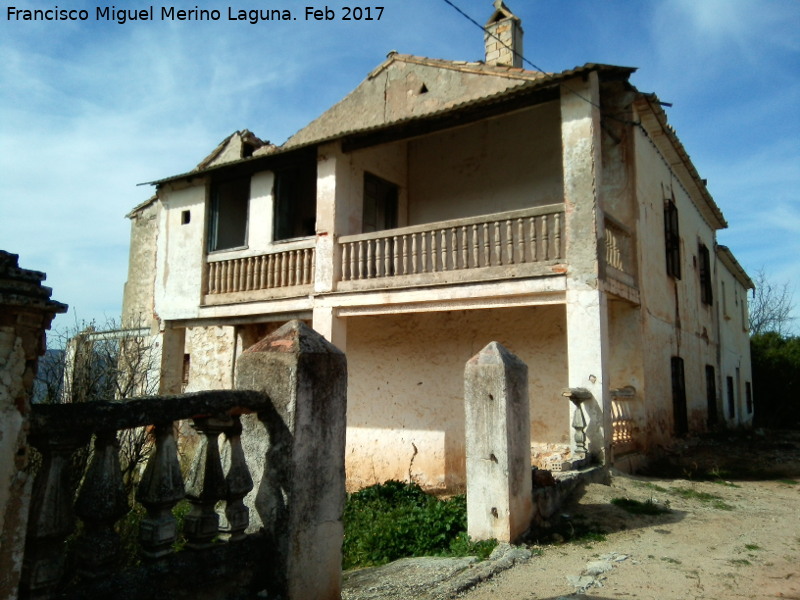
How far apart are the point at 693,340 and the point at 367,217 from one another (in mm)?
7572

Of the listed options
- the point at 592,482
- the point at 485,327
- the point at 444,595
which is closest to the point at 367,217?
the point at 485,327

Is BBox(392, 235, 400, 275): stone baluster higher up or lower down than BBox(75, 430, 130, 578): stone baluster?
higher up

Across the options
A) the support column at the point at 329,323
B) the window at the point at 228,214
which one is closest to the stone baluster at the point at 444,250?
the support column at the point at 329,323

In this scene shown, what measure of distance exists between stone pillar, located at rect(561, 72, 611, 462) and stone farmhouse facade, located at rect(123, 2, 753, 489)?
3 centimetres

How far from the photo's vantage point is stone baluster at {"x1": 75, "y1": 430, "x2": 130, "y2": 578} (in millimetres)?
2246

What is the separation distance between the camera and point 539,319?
1023cm

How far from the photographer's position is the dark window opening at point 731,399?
17.2 metres

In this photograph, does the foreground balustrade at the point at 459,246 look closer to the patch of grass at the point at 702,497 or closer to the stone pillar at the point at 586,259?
the stone pillar at the point at 586,259

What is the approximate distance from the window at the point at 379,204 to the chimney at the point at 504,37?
3.16 meters

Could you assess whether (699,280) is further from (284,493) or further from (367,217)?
(284,493)

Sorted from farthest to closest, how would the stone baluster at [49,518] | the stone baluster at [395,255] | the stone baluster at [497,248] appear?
1. the stone baluster at [395,255]
2. the stone baluster at [497,248]
3. the stone baluster at [49,518]

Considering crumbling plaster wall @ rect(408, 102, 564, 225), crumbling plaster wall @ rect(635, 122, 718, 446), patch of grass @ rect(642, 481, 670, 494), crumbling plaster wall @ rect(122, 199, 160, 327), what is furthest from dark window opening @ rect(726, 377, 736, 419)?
crumbling plaster wall @ rect(122, 199, 160, 327)

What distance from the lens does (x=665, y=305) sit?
37.0 feet

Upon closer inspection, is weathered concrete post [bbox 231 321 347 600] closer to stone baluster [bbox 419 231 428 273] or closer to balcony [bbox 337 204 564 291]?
balcony [bbox 337 204 564 291]
